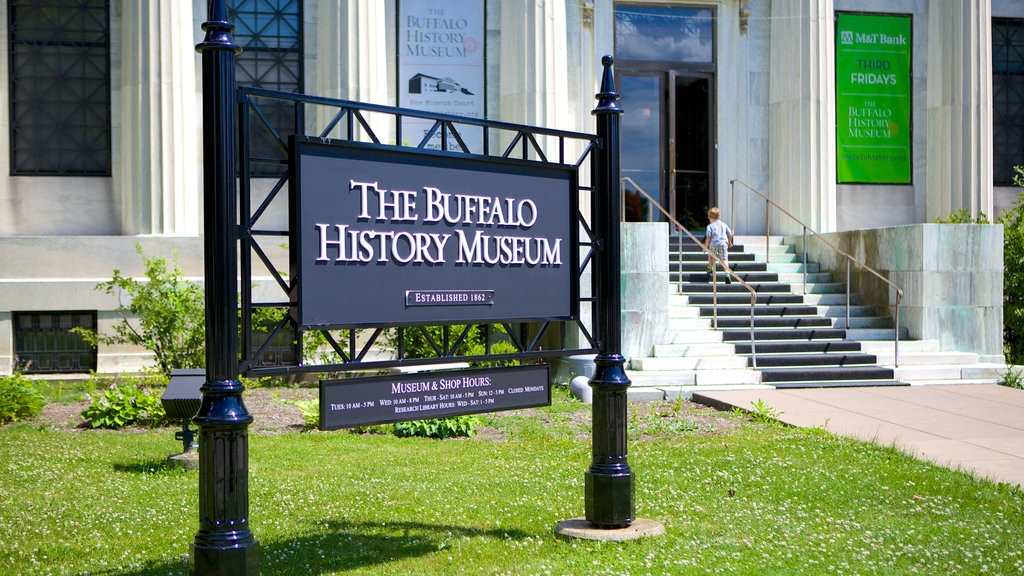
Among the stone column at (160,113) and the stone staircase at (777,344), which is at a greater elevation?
the stone column at (160,113)

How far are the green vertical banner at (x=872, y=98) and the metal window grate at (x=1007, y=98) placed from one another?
219 cm

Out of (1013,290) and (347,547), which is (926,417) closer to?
(1013,290)

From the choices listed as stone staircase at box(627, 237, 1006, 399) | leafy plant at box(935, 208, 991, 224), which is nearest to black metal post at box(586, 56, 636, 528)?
stone staircase at box(627, 237, 1006, 399)

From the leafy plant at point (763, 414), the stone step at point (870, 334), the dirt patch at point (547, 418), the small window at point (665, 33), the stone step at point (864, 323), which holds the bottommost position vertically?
the dirt patch at point (547, 418)

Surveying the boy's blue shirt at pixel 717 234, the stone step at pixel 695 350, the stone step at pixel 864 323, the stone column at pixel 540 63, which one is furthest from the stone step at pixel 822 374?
the stone column at pixel 540 63

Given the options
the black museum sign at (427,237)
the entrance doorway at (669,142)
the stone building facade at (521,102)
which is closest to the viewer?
the black museum sign at (427,237)

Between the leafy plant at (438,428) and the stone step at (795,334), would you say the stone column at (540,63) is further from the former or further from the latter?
the leafy plant at (438,428)

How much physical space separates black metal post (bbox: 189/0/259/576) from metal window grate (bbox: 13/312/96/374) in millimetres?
13182

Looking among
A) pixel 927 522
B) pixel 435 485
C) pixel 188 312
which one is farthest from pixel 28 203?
pixel 927 522

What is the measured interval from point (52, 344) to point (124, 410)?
264 inches

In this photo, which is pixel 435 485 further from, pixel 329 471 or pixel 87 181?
pixel 87 181

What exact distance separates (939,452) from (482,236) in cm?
560

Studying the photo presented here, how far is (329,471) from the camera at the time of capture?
8445mm

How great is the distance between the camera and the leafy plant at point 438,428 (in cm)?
1041
